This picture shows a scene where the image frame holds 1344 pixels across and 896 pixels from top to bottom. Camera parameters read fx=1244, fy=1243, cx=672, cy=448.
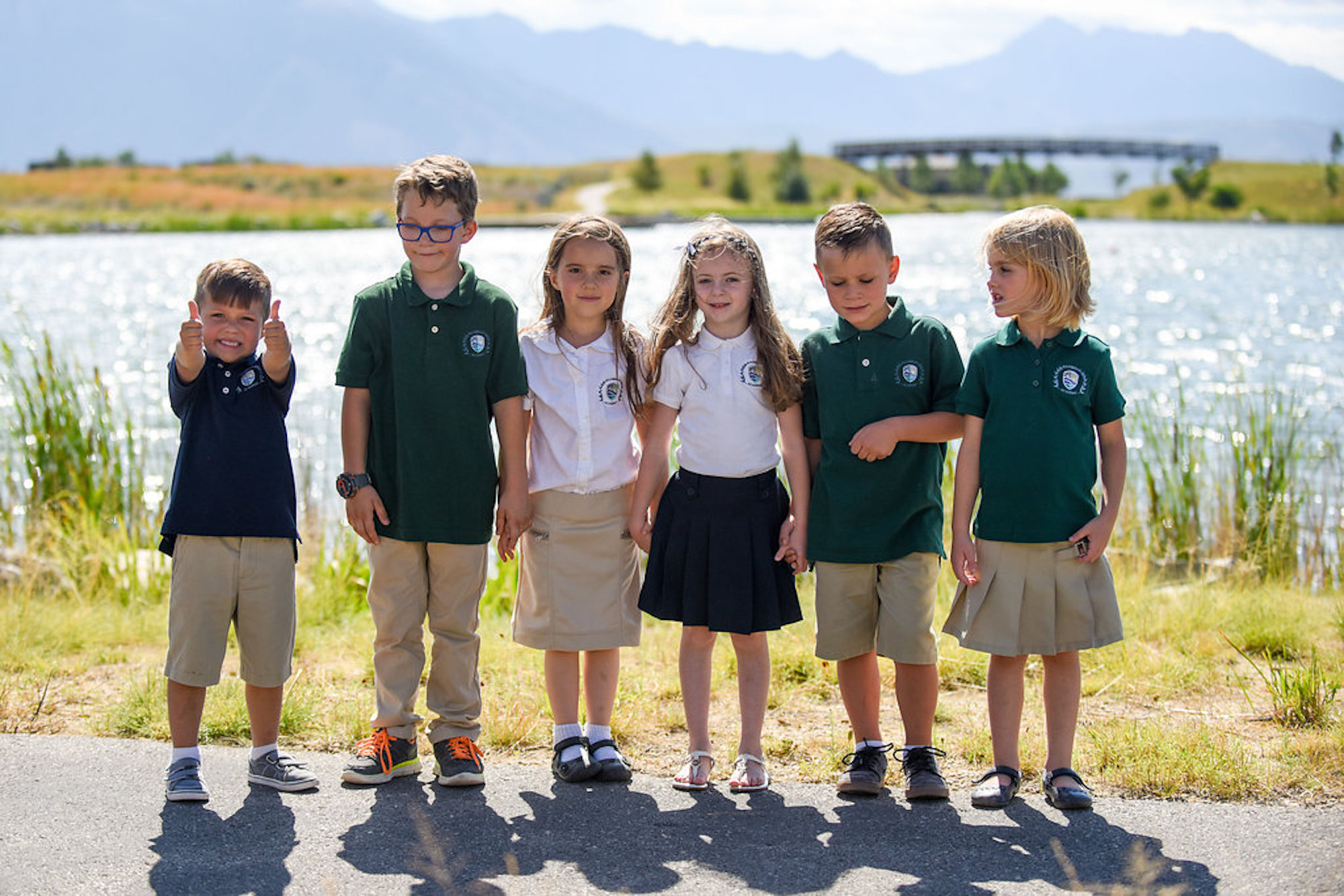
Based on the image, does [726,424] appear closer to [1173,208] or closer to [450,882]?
[450,882]

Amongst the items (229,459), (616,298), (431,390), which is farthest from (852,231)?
(229,459)

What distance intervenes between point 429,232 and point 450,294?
19 centimetres

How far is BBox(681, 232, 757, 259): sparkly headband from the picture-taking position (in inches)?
145

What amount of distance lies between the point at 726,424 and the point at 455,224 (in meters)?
Answer: 1.01

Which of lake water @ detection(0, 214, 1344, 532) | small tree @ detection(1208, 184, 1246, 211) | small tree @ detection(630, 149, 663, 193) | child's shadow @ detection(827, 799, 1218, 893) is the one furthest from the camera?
small tree @ detection(630, 149, 663, 193)

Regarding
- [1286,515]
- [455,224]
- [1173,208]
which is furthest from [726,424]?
[1173,208]

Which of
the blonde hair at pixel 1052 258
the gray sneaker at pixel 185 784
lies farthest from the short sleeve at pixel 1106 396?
the gray sneaker at pixel 185 784

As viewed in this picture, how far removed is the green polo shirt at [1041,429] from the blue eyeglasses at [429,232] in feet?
5.17

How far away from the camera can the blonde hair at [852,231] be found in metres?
3.57

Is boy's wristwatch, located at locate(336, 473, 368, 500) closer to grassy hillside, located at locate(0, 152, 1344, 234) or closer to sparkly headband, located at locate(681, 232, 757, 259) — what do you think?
sparkly headband, located at locate(681, 232, 757, 259)

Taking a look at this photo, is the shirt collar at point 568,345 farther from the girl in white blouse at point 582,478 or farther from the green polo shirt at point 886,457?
the green polo shirt at point 886,457

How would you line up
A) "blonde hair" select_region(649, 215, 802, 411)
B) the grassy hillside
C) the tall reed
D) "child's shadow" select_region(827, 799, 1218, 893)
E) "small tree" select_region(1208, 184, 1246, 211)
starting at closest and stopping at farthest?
"child's shadow" select_region(827, 799, 1218, 893)
"blonde hair" select_region(649, 215, 802, 411)
the tall reed
the grassy hillside
"small tree" select_region(1208, 184, 1246, 211)

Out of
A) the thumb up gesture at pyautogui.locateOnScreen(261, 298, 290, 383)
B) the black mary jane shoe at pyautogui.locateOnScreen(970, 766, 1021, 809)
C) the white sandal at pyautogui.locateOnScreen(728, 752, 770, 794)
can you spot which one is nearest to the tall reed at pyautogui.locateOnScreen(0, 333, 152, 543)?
the thumb up gesture at pyautogui.locateOnScreen(261, 298, 290, 383)

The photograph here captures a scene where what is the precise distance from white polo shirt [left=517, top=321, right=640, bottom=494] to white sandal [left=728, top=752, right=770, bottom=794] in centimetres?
90
